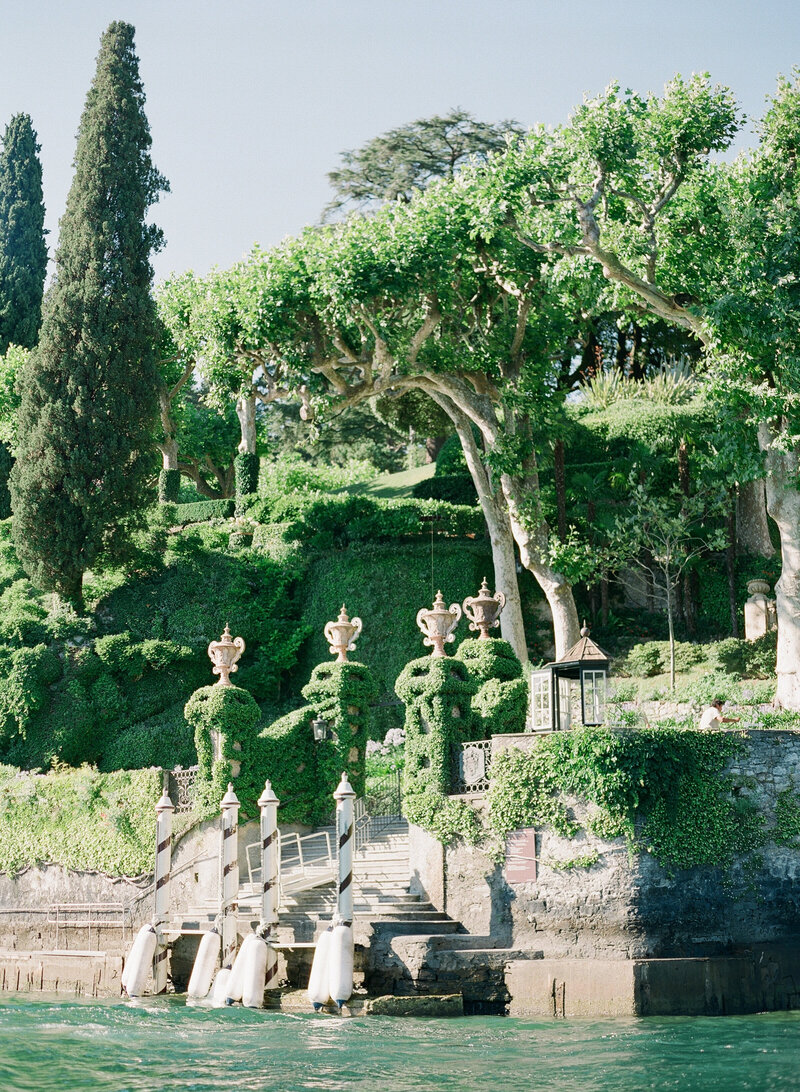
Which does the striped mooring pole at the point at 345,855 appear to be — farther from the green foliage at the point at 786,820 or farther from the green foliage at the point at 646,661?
the green foliage at the point at 646,661

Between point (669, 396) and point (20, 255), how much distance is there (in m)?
22.1

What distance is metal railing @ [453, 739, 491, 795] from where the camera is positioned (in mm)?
19906

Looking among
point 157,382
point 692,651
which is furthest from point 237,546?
point 692,651

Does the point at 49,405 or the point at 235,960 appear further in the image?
the point at 49,405

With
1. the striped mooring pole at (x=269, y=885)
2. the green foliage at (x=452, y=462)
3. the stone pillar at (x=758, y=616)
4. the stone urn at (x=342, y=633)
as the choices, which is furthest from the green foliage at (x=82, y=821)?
the green foliage at (x=452, y=462)

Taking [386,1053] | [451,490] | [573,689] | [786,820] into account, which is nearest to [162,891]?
[386,1053]

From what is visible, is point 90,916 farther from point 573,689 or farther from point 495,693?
point 573,689

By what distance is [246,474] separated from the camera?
125 feet

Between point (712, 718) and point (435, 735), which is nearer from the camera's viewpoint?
point (712, 718)

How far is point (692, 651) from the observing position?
29328 millimetres

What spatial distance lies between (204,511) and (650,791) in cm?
2304

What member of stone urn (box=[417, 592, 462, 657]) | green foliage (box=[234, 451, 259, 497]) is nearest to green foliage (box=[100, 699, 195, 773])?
green foliage (box=[234, 451, 259, 497])

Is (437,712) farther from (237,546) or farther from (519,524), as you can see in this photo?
Answer: (237,546)

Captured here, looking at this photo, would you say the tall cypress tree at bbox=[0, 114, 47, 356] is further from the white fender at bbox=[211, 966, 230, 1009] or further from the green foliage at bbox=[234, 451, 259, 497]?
the white fender at bbox=[211, 966, 230, 1009]
